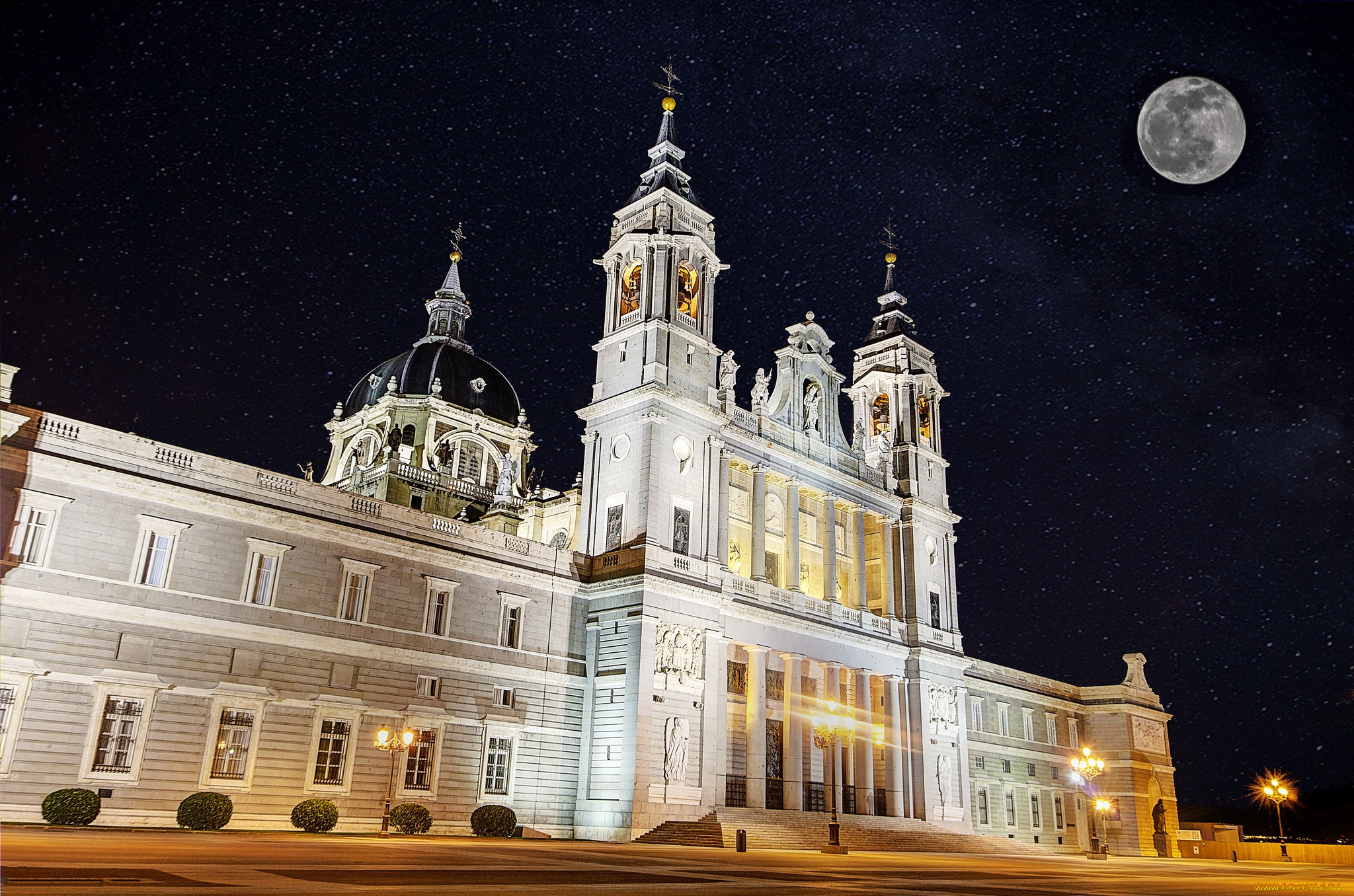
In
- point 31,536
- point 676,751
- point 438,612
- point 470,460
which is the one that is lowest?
point 676,751

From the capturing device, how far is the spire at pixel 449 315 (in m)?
85.6

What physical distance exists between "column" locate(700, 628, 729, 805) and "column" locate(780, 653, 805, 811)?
3624mm

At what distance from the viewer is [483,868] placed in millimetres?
18250

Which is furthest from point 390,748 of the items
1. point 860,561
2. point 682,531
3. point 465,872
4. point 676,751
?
point 860,561

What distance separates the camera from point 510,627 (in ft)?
139

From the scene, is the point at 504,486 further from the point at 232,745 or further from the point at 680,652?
the point at 232,745

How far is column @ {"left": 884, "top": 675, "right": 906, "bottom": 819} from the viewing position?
174 feet

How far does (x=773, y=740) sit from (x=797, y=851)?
10.3 m

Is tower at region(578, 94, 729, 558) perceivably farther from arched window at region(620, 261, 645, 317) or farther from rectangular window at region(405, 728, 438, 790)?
rectangular window at region(405, 728, 438, 790)

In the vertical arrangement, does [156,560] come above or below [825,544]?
below

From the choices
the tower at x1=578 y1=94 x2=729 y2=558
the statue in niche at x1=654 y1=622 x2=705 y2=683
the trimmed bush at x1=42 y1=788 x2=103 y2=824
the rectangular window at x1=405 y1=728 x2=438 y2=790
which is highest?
the tower at x1=578 y1=94 x2=729 y2=558

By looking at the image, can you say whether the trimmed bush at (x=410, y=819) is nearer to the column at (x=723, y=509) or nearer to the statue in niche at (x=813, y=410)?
the column at (x=723, y=509)

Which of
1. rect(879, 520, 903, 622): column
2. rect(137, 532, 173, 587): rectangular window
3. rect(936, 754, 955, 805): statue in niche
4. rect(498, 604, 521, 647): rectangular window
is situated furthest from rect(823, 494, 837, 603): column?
rect(137, 532, 173, 587): rectangular window

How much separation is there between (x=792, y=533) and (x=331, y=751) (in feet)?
85.2
